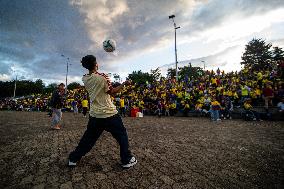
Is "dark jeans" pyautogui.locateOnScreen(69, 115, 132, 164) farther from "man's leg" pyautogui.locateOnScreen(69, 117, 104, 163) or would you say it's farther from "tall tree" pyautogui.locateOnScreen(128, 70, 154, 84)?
"tall tree" pyautogui.locateOnScreen(128, 70, 154, 84)

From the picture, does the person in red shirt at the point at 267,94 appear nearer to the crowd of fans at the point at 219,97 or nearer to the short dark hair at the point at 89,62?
the crowd of fans at the point at 219,97

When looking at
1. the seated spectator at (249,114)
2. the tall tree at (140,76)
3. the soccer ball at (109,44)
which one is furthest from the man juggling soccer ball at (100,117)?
the tall tree at (140,76)

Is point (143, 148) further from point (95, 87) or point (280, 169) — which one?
point (280, 169)

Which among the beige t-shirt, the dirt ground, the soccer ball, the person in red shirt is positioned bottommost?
the dirt ground

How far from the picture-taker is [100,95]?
4047 mm

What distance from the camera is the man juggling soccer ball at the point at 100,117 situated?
396 cm

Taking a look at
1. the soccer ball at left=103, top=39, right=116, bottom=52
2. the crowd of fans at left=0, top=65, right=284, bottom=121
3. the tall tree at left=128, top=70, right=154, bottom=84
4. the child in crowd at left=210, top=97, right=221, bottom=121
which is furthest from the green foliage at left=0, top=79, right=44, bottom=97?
the soccer ball at left=103, top=39, right=116, bottom=52

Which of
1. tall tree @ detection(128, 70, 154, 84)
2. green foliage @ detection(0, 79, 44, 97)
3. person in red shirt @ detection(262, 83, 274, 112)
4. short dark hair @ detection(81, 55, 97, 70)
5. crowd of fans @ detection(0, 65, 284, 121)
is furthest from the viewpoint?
green foliage @ detection(0, 79, 44, 97)

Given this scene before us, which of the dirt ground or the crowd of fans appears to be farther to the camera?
the crowd of fans

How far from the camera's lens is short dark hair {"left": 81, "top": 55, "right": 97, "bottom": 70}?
161 inches

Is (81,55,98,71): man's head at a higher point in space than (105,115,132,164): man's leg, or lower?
higher

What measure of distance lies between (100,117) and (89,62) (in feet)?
3.59

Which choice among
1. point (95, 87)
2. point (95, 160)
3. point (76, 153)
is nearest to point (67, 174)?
point (76, 153)

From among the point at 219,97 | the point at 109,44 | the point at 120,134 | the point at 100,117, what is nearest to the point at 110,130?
the point at 120,134
